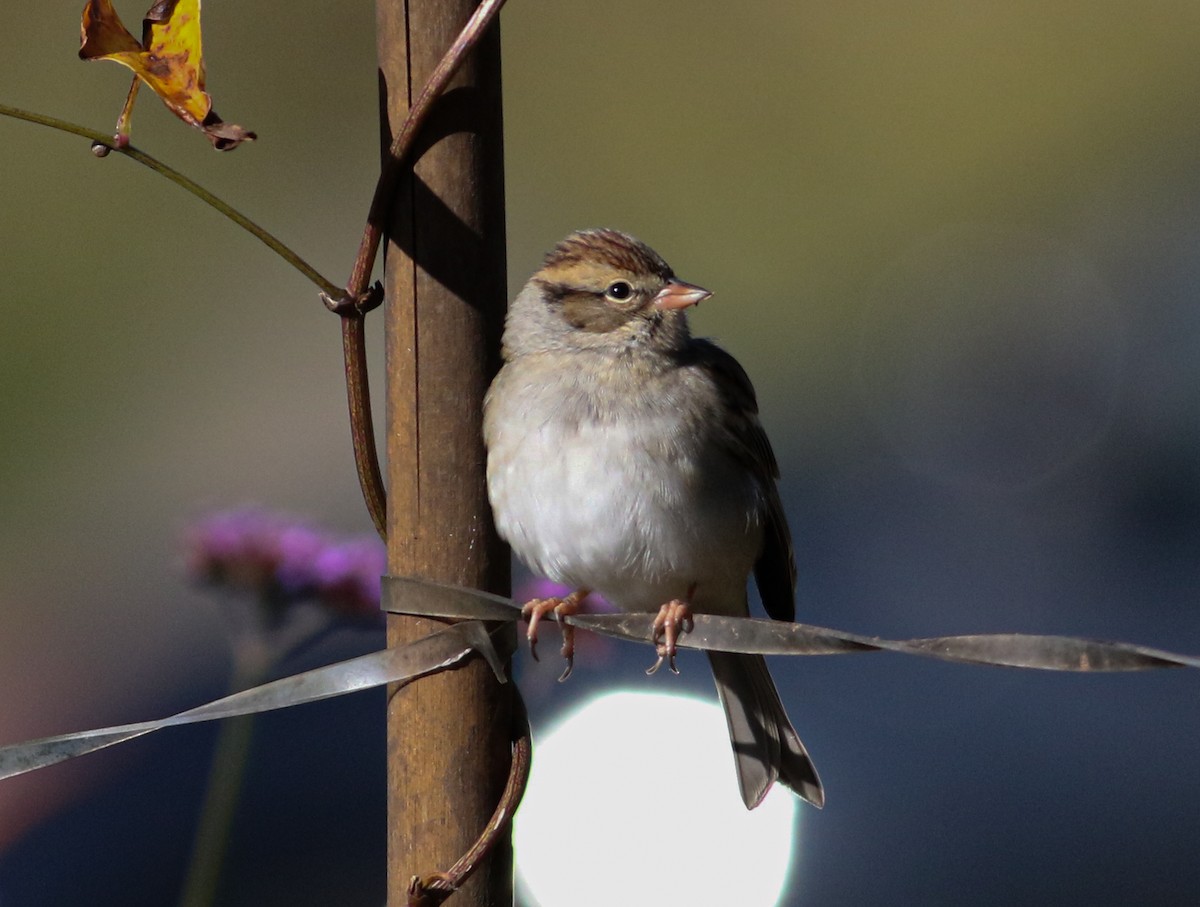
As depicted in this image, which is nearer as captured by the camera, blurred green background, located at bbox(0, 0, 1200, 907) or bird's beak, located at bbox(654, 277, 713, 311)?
bird's beak, located at bbox(654, 277, 713, 311)

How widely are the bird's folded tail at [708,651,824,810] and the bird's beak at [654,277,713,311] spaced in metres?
0.58

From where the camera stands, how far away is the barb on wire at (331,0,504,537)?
158cm

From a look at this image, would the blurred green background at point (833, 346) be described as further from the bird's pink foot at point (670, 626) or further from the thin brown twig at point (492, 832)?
the thin brown twig at point (492, 832)

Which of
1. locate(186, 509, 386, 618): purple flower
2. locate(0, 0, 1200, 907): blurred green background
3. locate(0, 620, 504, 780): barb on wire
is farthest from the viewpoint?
locate(0, 0, 1200, 907): blurred green background

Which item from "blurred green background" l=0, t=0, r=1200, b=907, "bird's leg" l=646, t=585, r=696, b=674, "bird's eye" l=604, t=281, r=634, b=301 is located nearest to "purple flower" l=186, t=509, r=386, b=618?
"bird's eye" l=604, t=281, r=634, b=301

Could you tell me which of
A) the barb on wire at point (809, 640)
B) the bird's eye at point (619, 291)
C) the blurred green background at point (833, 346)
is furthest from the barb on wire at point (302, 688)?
the blurred green background at point (833, 346)

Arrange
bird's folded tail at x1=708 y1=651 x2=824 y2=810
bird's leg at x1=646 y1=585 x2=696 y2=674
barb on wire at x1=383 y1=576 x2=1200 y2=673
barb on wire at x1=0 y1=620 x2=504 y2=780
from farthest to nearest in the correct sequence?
bird's folded tail at x1=708 y1=651 x2=824 y2=810 < bird's leg at x1=646 y1=585 x2=696 y2=674 < barb on wire at x1=0 y1=620 x2=504 y2=780 < barb on wire at x1=383 y1=576 x2=1200 y2=673

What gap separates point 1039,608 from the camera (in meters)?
4.24

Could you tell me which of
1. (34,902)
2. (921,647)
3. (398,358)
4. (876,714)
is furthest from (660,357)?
(34,902)

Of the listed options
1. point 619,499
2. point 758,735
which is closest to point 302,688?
point 619,499

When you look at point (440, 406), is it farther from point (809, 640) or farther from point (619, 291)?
point (619, 291)

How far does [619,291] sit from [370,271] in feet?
2.47

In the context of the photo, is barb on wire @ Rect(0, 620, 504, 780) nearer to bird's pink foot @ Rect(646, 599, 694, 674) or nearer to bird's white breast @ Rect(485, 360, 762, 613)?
bird's pink foot @ Rect(646, 599, 694, 674)

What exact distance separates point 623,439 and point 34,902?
2.29 metres
